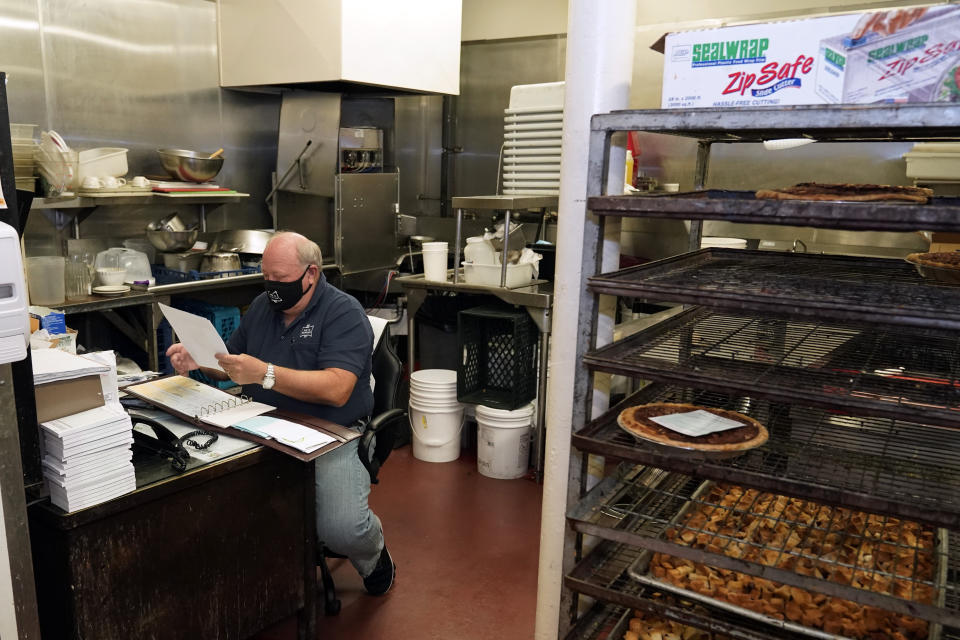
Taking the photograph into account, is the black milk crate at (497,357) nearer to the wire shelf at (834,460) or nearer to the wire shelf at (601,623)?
the wire shelf at (834,460)

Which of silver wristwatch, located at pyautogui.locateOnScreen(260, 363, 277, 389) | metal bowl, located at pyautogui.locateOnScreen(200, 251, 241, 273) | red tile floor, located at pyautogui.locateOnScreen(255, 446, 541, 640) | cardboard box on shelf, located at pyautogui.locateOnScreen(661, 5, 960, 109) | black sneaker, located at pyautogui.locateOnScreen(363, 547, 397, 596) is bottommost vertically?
red tile floor, located at pyautogui.locateOnScreen(255, 446, 541, 640)

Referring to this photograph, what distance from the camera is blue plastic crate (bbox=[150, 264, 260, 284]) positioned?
4430 mm

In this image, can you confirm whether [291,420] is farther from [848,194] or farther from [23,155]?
[23,155]

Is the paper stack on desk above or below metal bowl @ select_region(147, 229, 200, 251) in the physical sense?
below

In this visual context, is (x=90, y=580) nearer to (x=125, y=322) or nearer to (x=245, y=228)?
(x=125, y=322)

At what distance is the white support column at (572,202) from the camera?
6.15ft

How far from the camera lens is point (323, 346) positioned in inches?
109

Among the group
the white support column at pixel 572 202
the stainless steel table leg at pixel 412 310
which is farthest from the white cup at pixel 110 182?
the white support column at pixel 572 202

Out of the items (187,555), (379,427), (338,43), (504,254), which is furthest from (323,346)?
(338,43)

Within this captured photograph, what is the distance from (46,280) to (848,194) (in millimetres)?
3600

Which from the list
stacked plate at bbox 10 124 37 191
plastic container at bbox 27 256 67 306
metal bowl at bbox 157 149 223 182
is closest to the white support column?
stacked plate at bbox 10 124 37 191

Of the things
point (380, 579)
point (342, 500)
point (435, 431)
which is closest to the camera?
point (342, 500)

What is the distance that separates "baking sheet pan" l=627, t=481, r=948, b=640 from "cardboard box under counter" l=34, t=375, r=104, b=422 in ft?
4.86

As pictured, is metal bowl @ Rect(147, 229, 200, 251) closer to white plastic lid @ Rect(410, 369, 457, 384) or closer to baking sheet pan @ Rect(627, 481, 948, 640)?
white plastic lid @ Rect(410, 369, 457, 384)
